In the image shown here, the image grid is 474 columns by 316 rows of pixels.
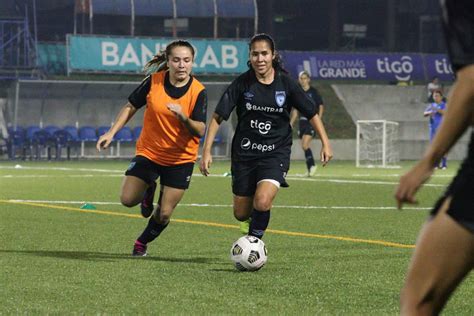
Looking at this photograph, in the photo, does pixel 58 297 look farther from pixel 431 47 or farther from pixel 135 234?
pixel 431 47

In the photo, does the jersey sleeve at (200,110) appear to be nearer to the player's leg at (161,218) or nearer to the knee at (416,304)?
the player's leg at (161,218)

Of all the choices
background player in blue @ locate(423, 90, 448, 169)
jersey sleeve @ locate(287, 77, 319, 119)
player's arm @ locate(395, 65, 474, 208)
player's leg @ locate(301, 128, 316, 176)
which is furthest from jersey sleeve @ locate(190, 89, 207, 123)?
background player in blue @ locate(423, 90, 448, 169)

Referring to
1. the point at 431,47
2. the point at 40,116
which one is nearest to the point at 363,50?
the point at 431,47

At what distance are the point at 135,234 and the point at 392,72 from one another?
35.8 meters

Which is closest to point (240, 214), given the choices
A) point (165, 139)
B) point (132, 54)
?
point (165, 139)

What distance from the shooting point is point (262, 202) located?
10445 millimetres

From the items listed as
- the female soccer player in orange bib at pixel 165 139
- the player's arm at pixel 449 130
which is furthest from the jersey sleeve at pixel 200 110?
the player's arm at pixel 449 130

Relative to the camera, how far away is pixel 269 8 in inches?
2044

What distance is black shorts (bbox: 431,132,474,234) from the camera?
4324 millimetres

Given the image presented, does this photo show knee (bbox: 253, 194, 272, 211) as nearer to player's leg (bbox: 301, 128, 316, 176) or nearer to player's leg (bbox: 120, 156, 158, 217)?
player's leg (bbox: 120, 156, 158, 217)

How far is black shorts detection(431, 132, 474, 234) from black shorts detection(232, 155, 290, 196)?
6283 mm

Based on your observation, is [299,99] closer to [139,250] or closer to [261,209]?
[261,209]

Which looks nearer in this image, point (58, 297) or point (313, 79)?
point (58, 297)

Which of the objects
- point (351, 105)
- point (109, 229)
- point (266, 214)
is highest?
point (266, 214)
